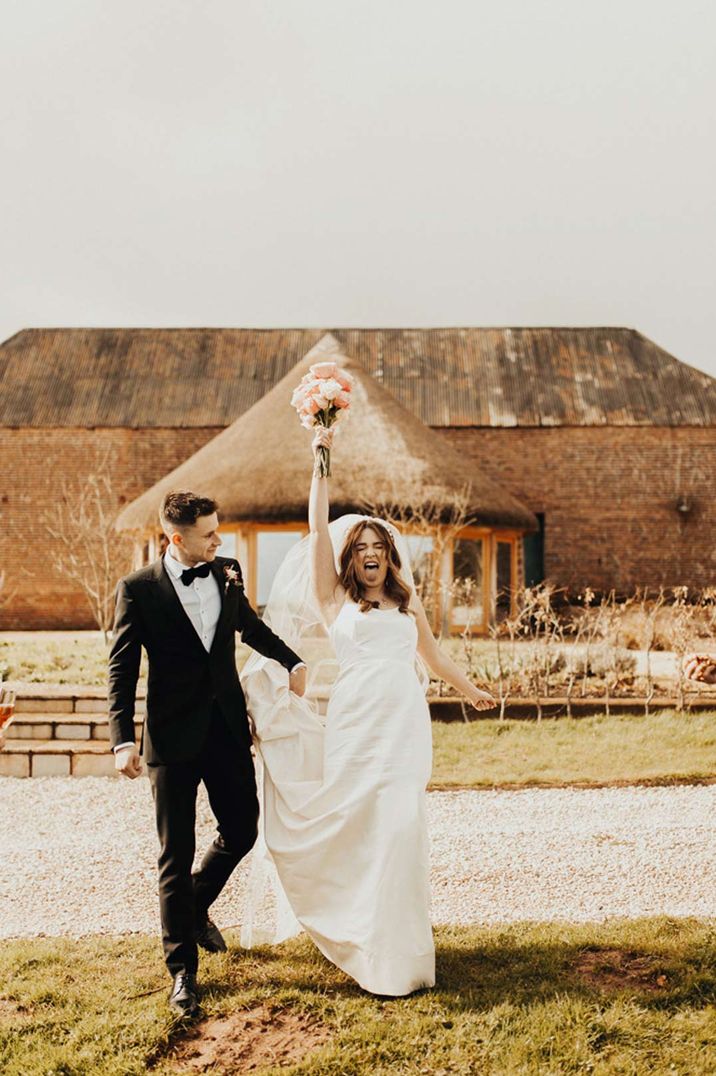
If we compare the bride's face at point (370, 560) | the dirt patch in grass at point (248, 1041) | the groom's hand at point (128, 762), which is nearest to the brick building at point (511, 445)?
the bride's face at point (370, 560)

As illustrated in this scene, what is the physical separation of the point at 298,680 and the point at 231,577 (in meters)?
0.51

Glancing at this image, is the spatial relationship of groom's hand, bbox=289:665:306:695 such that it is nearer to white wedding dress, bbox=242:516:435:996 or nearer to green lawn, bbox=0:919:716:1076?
white wedding dress, bbox=242:516:435:996

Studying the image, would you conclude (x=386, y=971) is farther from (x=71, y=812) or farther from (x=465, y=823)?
(x=71, y=812)

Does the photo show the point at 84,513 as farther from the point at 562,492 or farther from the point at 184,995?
the point at 184,995

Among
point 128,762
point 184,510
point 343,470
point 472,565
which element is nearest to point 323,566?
point 184,510

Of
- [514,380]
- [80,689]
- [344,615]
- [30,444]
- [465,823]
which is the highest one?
[514,380]

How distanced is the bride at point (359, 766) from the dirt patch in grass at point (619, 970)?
0.62 metres

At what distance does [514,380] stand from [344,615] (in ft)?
66.0

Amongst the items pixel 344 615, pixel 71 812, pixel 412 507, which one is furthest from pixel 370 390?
pixel 344 615

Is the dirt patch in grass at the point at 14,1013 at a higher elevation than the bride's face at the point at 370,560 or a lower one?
lower

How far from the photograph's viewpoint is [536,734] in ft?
28.3

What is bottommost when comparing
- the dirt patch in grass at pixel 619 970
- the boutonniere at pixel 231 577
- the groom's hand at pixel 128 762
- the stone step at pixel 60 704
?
the dirt patch in grass at pixel 619 970

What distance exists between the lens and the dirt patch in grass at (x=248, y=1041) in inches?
124

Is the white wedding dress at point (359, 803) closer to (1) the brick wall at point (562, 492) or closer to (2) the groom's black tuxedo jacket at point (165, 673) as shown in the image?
(2) the groom's black tuxedo jacket at point (165, 673)
